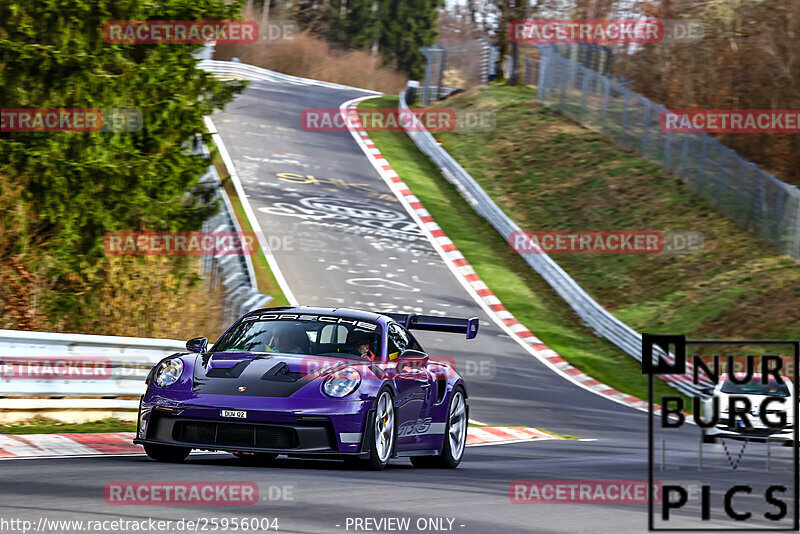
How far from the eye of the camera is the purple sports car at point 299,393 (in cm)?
899

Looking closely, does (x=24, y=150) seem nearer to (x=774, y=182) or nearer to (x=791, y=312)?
(x=791, y=312)

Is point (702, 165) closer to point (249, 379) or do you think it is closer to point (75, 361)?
point (75, 361)

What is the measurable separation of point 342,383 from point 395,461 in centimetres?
304

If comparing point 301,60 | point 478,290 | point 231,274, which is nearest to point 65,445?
point 231,274

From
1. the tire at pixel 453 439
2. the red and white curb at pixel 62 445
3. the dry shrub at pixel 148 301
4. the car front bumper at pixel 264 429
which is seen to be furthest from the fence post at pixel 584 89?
the car front bumper at pixel 264 429

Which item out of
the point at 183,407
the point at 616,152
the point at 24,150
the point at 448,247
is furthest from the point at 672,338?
the point at 616,152

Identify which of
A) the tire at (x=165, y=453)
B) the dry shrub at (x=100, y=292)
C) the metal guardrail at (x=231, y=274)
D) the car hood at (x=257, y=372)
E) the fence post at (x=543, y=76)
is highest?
the fence post at (x=543, y=76)

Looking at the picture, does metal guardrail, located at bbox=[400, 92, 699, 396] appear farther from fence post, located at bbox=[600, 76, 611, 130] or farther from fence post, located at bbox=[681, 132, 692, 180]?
fence post, located at bbox=[600, 76, 611, 130]

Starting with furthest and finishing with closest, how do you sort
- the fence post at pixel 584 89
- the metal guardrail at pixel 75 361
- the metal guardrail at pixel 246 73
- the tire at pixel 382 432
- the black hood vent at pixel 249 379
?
the metal guardrail at pixel 246 73
the fence post at pixel 584 89
the metal guardrail at pixel 75 361
the tire at pixel 382 432
the black hood vent at pixel 249 379

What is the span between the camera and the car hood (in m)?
9.13

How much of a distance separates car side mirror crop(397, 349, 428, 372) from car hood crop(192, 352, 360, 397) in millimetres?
738

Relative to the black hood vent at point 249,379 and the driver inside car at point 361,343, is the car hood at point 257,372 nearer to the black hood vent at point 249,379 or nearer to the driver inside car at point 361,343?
the black hood vent at point 249,379

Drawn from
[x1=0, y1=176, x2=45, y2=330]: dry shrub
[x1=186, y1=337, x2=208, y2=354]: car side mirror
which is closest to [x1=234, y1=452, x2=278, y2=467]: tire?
[x1=186, y1=337, x2=208, y2=354]: car side mirror

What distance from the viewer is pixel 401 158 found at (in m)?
41.7
